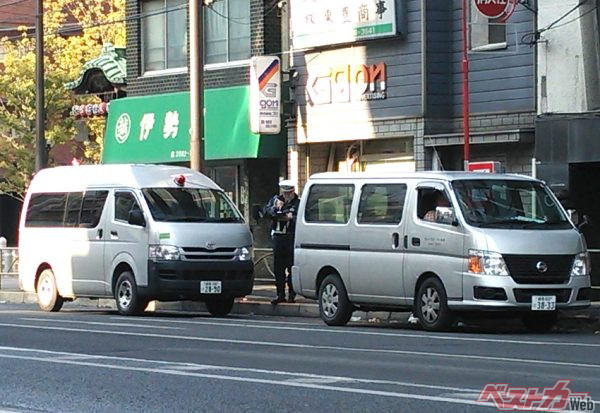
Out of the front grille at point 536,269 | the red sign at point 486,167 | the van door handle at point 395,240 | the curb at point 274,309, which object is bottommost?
the curb at point 274,309

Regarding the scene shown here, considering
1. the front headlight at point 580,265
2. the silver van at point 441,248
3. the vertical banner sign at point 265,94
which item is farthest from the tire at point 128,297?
the vertical banner sign at point 265,94

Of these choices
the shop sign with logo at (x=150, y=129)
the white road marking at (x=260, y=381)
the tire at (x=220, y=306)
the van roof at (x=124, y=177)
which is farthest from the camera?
the shop sign with logo at (x=150, y=129)

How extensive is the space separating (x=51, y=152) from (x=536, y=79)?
28.5 m

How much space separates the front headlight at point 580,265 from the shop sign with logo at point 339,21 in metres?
9.50

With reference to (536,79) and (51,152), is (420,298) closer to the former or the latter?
(536,79)

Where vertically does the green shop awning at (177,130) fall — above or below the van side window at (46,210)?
above

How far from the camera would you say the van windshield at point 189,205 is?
2088cm

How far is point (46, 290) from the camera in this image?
75.6ft

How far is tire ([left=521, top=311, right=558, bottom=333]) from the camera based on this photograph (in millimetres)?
17533

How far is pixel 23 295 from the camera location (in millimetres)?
27016

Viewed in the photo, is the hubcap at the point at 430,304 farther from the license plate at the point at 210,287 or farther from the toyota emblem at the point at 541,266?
the license plate at the point at 210,287

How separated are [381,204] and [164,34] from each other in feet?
49.0

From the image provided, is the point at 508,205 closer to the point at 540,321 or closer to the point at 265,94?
the point at 540,321

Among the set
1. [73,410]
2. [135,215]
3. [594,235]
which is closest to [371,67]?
[594,235]
